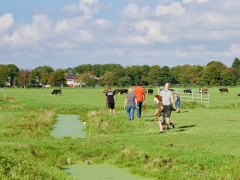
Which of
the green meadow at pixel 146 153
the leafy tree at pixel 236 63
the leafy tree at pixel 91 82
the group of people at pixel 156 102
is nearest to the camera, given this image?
the green meadow at pixel 146 153

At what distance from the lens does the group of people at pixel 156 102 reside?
1889cm

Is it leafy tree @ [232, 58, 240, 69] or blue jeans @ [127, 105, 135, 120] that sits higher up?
leafy tree @ [232, 58, 240, 69]

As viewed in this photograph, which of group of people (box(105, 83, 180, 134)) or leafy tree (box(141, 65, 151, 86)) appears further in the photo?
leafy tree (box(141, 65, 151, 86))

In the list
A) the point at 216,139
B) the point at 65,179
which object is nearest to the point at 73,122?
the point at 216,139

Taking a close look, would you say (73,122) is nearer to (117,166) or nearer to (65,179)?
(117,166)

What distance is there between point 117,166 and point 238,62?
594 ft

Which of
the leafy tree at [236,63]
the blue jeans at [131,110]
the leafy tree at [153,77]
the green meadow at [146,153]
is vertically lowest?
the green meadow at [146,153]

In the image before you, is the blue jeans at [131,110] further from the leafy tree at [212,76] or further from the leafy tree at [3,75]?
the leafy tree at [3,75]

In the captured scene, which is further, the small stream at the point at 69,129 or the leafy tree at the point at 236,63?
the leafy tree at the point at 236,63

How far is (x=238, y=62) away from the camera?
189 metres

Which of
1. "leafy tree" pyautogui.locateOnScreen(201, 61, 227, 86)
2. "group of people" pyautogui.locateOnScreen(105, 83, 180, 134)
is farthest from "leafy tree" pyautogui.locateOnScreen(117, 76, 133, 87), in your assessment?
"group of people" pyautogui.locateOnScreen(105, 83, 180, 134)

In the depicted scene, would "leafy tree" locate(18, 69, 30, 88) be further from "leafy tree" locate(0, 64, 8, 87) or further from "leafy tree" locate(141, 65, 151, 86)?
"leafy tree" locate(141, 65, 151, 86)

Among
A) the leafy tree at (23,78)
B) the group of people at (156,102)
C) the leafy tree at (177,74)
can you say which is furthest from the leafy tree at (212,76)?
the group of people at (156,102)

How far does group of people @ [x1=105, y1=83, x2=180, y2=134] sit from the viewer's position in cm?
1889
